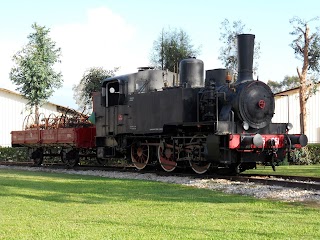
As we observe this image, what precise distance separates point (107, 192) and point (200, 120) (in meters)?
5.48

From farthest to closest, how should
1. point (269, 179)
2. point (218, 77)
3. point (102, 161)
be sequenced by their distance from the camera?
point (102, 161), point (218, 77), point (269, 179)

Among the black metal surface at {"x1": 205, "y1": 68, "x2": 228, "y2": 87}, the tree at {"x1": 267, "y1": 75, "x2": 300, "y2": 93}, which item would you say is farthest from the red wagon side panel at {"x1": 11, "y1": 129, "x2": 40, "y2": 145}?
the tree at {"x1": 267, "y1": 75, "x2": 300, "y2": 93}

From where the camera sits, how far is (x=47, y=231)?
7.20 metres

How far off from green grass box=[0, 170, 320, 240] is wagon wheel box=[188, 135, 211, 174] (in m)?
3.48

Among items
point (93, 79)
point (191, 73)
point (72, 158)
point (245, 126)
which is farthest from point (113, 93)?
point (93, 79)

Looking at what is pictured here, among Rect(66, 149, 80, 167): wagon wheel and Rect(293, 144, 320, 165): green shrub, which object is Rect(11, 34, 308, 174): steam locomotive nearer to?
Rect(66, 149, 80, 167): wagon wheel

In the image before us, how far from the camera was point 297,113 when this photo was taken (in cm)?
4231

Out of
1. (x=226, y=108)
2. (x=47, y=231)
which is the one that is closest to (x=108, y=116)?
(x=226, y=108)

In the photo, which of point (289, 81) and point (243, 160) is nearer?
point (243, 160)

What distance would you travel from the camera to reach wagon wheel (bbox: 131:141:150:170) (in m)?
19.1

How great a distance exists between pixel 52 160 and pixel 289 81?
6389 cm

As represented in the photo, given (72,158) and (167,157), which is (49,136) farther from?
(167,157)

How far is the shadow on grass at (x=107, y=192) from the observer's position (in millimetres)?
10891

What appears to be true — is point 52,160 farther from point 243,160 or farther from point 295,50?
point 295,50
